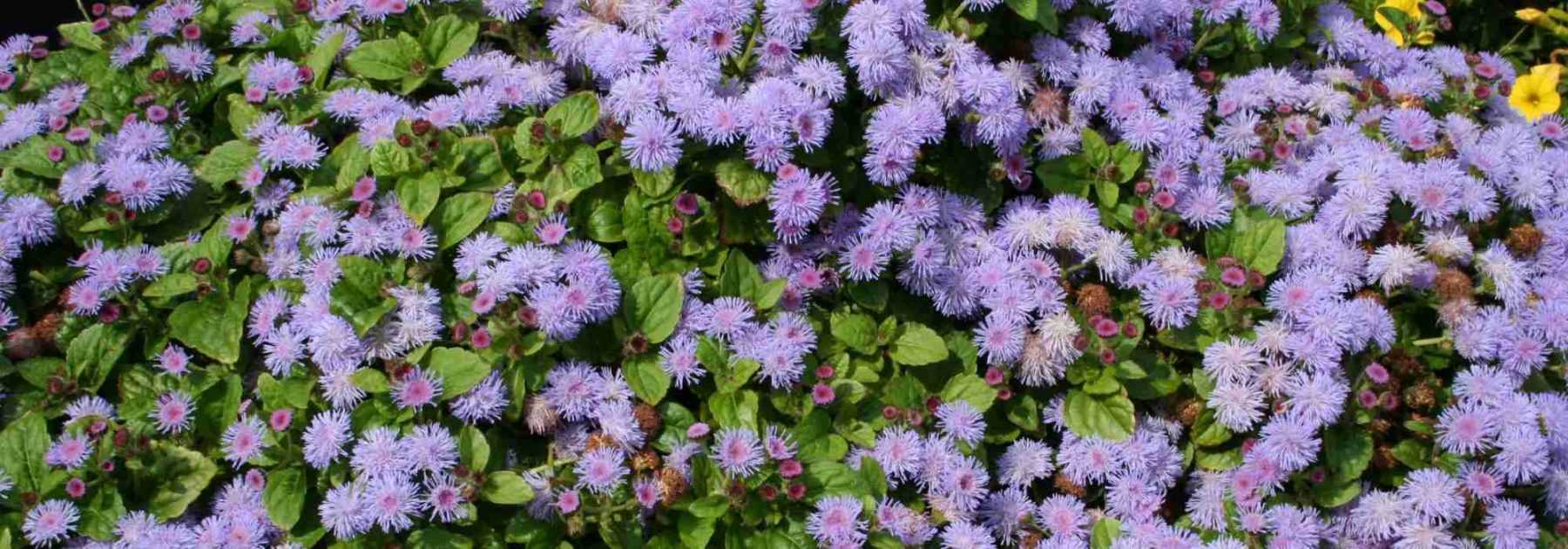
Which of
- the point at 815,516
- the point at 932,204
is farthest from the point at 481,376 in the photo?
the point at 932,204

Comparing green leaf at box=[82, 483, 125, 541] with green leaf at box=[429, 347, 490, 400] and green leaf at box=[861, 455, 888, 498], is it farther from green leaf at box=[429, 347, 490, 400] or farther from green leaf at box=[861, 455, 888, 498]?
green leaf at box=[861, 455, 888, 498]

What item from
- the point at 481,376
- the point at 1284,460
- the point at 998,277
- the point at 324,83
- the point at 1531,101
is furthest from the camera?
the point at 1531,101

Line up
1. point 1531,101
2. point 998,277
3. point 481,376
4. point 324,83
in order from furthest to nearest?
point 1531,101 → point 324,83 → point 998,277 → point 481,376

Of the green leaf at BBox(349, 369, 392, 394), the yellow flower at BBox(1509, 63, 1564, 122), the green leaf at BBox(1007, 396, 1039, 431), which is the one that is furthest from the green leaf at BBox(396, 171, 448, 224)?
the yellow flower at BBox(1509, 63, 1564, 122)

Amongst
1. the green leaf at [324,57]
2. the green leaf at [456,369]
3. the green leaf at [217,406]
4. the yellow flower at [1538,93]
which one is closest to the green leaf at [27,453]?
the green leaf at [217,406]

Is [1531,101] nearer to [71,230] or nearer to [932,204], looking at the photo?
[932,204]

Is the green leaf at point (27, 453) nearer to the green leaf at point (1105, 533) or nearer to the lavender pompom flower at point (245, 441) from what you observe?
the lavender pompom flower at point (245, 441)
